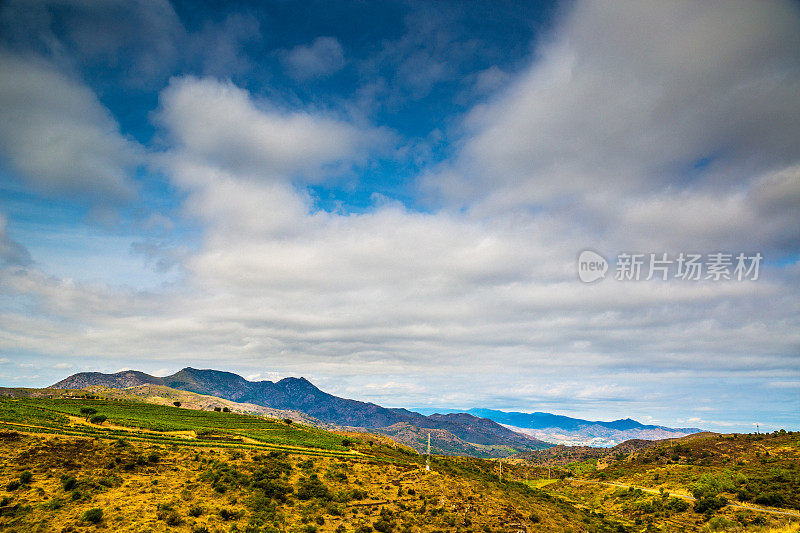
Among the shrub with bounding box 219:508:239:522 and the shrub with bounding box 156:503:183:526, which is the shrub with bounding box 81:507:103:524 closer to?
the shrub with bounding box 156:503:183:526

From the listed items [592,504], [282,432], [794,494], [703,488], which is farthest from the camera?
[282,432]

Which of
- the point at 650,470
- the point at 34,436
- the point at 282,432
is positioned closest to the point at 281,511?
the point at 34,436

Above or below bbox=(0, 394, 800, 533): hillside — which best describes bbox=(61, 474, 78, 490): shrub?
above

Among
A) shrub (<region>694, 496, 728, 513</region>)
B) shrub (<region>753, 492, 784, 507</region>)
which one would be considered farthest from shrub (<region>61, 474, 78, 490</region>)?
Answer: shrub (<region>753, 492, 784, 507</region>)

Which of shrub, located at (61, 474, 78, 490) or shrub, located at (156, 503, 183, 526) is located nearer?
shrub, located at (156, 503, 183, 526)

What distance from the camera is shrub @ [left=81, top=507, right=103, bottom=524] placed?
45750mm

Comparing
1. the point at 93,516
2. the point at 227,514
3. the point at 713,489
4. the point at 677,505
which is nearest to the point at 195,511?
the point at 227,514

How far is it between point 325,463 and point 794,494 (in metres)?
105

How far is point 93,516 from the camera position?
46.0m

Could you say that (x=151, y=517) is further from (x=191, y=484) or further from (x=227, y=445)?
(x=227, y=445)

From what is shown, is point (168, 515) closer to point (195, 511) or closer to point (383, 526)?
point (195, 511)

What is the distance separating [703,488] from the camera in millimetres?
97312

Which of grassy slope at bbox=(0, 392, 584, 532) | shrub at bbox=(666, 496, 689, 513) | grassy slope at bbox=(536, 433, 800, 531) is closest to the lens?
grassy slope at bbox=(0, 392, 584, 532)

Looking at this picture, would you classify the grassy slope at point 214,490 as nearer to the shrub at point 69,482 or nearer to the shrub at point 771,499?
the shrub at point 69,482
